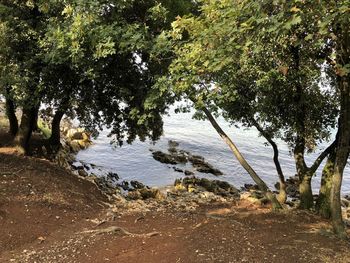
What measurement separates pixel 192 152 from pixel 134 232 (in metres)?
24.6

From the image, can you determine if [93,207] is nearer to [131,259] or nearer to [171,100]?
[171,100]

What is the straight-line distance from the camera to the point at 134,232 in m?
10.6

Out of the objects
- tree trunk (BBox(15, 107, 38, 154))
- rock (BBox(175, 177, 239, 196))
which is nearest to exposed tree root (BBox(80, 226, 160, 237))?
tree trunk (BBox(15, 107, 38, 154))

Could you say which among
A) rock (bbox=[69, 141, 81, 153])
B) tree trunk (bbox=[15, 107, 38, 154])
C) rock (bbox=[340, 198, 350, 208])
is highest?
tree trunk (bbox=[15, 107, 38, 154])

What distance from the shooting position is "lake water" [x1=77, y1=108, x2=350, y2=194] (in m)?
27.4

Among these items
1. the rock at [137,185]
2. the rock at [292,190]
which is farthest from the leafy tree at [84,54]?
the rock at [292,190]

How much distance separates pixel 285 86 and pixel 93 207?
7371mm

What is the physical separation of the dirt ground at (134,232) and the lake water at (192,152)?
1108 cm

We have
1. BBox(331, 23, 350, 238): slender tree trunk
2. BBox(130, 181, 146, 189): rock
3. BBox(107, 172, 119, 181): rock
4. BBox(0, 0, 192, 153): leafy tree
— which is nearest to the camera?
BBox(331, 23, 350, 238): slender tree trunk

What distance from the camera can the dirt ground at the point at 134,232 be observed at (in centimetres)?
880

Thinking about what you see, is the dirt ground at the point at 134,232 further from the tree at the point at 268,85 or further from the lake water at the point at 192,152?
the lake water at the point at 192,152

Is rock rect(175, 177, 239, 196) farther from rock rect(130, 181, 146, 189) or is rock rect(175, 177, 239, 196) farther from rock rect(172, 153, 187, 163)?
rock rect(172, 153, 187, 163)

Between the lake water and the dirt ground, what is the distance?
36.4 feet

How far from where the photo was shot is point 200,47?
9633mm
